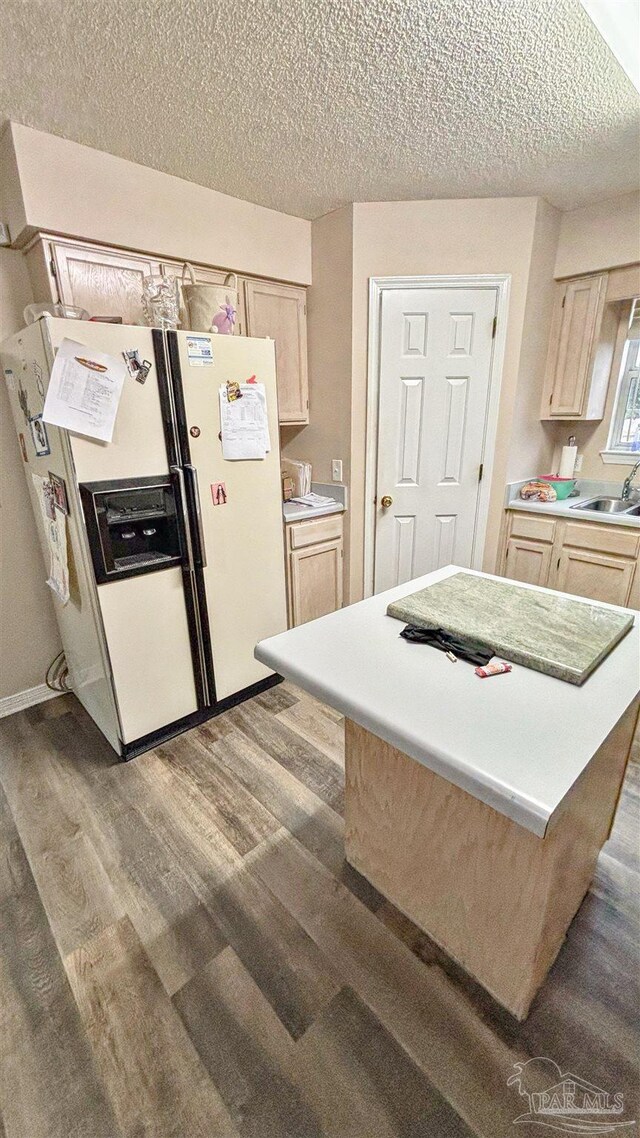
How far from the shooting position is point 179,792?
192cm

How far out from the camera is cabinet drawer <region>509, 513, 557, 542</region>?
109 inches

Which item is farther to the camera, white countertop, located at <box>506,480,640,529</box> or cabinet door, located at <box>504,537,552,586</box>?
cabinet door, located at <box>504,537,552,586</box>

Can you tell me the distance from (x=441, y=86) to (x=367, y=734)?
85.3 inches

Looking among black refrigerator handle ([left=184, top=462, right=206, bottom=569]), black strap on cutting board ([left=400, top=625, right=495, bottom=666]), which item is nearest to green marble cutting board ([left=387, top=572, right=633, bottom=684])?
black strap on cutting board ([left=400, top=625, right=495, bottom=666])

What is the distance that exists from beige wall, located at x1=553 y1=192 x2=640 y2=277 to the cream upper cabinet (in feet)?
0.27

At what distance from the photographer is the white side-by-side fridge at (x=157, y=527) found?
1.78 m

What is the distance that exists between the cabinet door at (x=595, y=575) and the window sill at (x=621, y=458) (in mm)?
745

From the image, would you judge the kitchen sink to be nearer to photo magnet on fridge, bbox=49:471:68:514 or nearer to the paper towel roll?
the paper towel roll

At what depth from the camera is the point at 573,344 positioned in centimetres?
280

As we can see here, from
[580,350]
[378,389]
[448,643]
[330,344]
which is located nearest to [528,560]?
[580,350]

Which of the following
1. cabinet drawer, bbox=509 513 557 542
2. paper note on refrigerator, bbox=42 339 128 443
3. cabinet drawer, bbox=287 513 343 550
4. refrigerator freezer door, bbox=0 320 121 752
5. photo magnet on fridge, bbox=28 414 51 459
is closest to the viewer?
paper note on refrigerator, bbox=42 339 128 443

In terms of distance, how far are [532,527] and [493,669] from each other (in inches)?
80.8

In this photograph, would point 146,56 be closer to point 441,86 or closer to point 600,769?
point 441,86

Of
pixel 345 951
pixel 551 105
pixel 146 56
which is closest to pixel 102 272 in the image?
pixel 146 56
